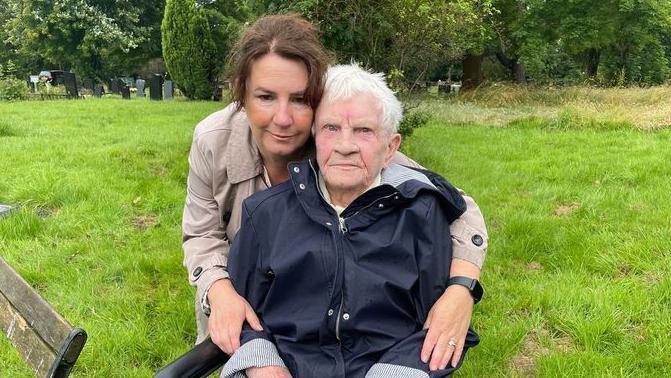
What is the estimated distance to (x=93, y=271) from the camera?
423cm

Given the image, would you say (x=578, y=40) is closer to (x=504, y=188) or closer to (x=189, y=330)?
(x=504, y=188)

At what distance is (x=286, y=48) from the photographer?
2066mm

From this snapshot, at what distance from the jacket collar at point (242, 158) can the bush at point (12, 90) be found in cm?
1836

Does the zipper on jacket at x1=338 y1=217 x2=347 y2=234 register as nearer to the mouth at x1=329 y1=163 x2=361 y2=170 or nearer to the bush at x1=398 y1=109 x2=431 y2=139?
the mouth at x1=329 y1=163 x2=361 y2=170

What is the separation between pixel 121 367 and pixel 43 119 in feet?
30.9

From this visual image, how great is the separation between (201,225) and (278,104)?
0.66 metres

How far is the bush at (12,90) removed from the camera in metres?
17.7

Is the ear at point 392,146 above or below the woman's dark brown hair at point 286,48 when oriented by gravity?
below

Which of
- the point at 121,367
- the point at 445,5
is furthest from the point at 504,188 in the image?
the point at 121,367

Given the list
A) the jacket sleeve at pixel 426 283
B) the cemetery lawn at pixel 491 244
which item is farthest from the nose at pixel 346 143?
the cemetery lawn at pixel 491 244

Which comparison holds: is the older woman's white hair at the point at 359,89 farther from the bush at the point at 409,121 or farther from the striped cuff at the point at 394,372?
the bush at the point at 409,121

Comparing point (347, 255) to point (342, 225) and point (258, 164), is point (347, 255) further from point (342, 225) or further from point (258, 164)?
point (258, 164)

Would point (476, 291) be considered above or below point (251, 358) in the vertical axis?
above

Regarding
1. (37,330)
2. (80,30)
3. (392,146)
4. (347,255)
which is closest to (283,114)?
(392,146)
